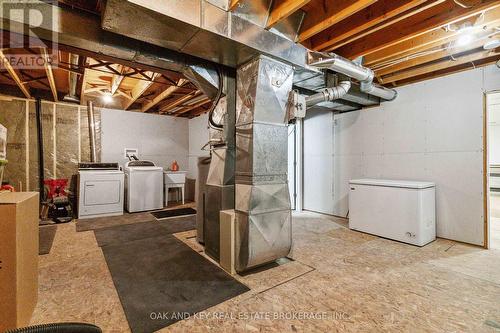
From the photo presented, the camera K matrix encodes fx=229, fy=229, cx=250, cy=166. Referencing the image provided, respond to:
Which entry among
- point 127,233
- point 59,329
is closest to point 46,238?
point 127,233

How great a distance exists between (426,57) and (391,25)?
0.84m

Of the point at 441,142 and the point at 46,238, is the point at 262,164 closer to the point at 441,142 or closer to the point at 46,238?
the point at 441,142

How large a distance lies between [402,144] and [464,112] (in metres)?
0.81

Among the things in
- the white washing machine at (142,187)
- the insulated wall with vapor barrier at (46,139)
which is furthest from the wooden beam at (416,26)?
the insulated wall with vapor barrier at (46,139)

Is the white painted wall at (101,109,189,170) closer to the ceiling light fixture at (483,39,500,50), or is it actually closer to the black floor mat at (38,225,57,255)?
the black floor mat at (38,225,57,255)

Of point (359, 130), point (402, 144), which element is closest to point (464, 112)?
point (402, 144)

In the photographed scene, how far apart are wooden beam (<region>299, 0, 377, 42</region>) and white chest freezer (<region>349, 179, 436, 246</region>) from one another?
2.22 metres

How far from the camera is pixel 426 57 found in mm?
2857

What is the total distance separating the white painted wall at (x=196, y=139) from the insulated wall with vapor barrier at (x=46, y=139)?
2.15 metres

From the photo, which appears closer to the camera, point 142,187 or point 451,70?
point 451,70

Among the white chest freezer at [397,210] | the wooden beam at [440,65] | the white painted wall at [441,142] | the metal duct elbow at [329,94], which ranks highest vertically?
the wooden beam at [440,65]

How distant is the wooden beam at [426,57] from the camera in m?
2.54

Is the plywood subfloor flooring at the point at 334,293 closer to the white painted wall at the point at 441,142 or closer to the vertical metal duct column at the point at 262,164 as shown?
the vertical metal duct column at the point at 262,164

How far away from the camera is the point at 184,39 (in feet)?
6.14
